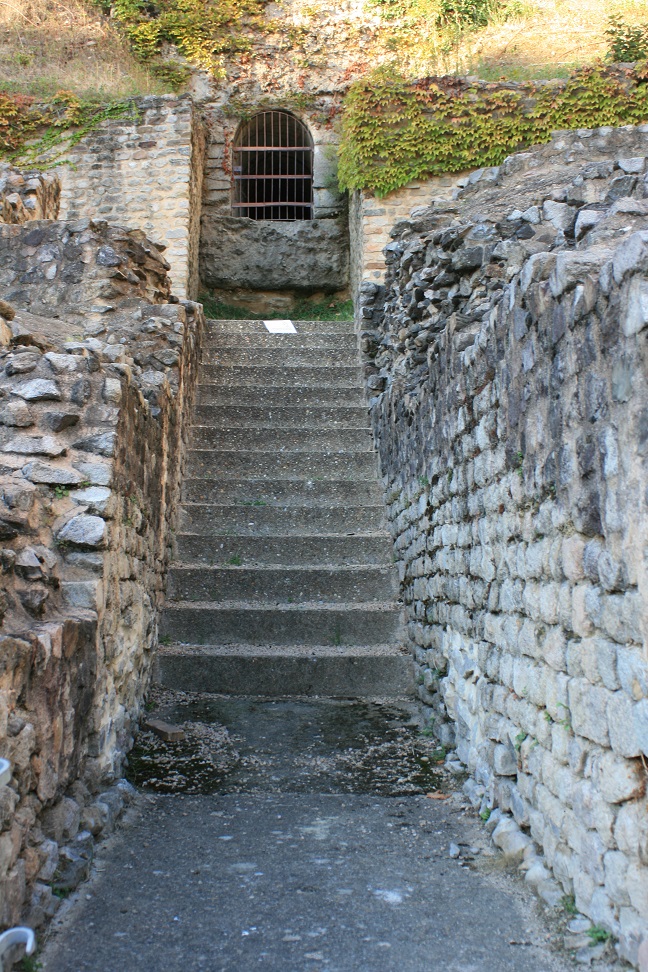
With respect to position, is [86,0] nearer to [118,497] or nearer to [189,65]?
[189,65]

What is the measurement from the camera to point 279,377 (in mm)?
8094

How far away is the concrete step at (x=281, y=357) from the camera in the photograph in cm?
839

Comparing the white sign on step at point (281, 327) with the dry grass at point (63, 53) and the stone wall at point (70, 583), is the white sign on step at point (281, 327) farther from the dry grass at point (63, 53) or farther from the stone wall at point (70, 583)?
the dry grass at point (63, 53)

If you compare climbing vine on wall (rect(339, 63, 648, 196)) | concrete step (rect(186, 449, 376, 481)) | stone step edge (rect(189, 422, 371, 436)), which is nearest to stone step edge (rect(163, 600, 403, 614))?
concrete step (rect(186, 449, 376, 481))

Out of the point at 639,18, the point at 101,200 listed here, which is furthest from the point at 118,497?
the point at 639,18

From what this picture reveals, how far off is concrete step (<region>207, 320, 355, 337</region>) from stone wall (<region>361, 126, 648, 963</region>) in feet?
12.6

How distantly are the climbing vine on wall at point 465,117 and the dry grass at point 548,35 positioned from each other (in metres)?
1.73

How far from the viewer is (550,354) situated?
109 inches

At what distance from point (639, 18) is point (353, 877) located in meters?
12.9

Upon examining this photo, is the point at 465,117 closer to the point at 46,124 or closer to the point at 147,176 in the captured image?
the point at 147,176

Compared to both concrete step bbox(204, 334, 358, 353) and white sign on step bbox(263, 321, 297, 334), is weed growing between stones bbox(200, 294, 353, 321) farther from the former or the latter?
concrete step bbox(204, 334, 358, 353)

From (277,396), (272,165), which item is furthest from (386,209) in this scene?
(277,396)

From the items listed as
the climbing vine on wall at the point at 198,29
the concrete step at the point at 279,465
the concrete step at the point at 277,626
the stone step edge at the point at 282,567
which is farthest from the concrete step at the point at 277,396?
the climbing vine on wall at the point at 198,29

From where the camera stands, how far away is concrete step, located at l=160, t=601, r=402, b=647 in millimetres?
5500
